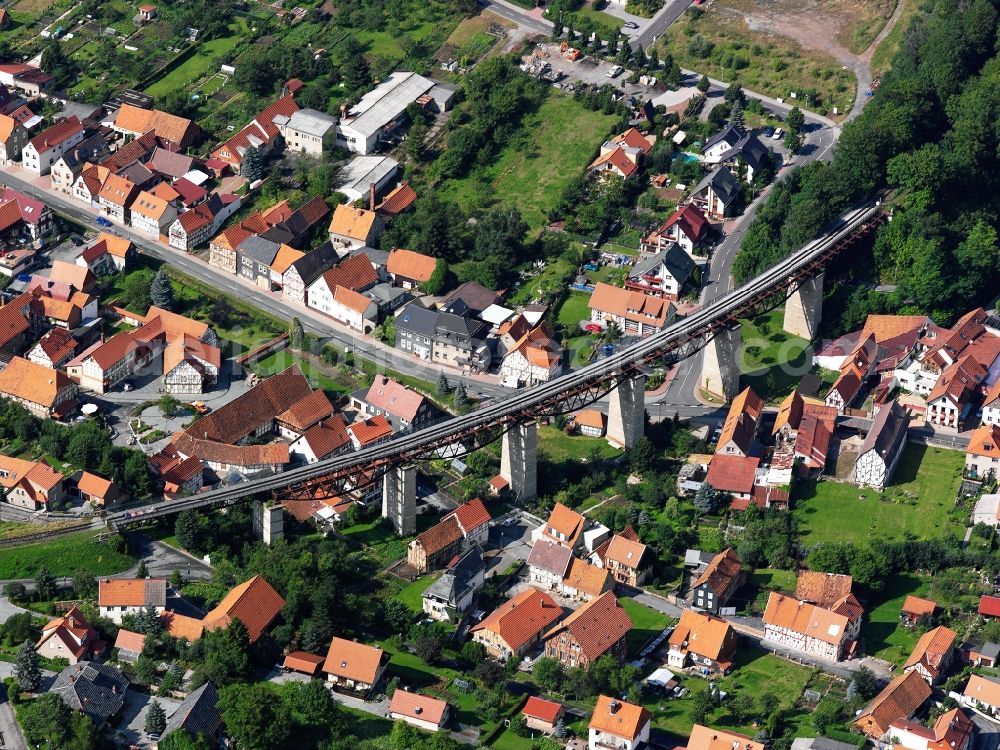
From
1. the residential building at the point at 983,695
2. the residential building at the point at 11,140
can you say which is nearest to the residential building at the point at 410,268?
the residential building at the point at 11,140

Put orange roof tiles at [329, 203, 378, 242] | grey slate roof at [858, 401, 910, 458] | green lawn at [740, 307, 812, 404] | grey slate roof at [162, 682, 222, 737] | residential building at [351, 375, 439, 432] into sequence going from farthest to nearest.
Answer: orange roof tiles at [329, 203, 378, 242]
green lawn at [740, 307, 812, 404]
residential building at [351, 375, 439, 432]
grey slate roof at [858, 401, 910, 458]
grey slate roof at [162, 682, 222, 737]

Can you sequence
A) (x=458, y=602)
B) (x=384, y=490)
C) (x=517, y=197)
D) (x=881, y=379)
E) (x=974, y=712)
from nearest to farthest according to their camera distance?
(x=974, y=712) < (x=458, y=602) < (x=384, y=490) < (x=881, y=379) < (x=517, y=197)

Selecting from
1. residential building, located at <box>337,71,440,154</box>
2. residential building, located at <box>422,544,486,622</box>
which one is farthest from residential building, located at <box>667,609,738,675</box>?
residential building, located at <box>337,71,440,154</box>

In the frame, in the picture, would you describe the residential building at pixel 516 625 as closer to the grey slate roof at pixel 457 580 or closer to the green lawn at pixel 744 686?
the grey slate roof at pixel 457 580

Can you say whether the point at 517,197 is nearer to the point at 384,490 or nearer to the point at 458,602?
the point at 384,490

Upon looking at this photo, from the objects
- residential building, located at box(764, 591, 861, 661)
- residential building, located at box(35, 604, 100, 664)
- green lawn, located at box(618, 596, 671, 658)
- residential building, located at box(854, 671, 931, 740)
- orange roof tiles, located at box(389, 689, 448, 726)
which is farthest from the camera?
green lawn, located at box(618, 596, 671, 658)

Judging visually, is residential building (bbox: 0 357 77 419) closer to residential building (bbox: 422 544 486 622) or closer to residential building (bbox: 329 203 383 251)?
residential building (bbox: 329 203 383 251)

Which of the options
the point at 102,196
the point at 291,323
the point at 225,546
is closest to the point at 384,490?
the point at 225,546

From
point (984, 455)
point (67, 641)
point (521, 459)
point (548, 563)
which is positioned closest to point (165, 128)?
point (521, 459)
